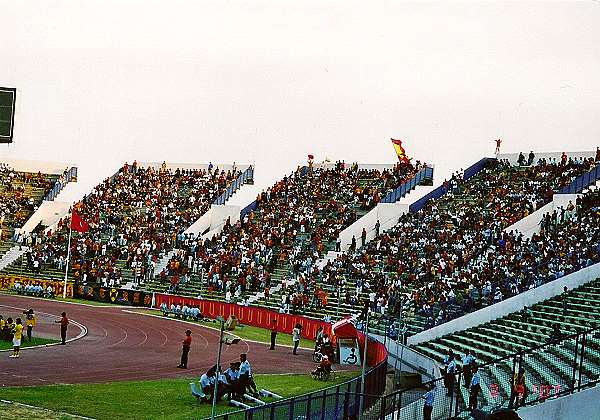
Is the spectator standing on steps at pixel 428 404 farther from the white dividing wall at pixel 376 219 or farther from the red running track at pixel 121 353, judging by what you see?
the white dividing wall at pixel 376 219

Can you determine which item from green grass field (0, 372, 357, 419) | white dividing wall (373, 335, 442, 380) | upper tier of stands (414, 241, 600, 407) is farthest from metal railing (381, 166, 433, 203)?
green grass field (0, 372, 357, 419)

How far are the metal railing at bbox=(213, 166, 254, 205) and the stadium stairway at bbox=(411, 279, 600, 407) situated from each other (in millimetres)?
35930

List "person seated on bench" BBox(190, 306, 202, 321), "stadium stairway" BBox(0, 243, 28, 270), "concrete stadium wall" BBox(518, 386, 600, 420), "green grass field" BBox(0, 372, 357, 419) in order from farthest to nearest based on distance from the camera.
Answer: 1. "stadium stairway" BBox(0, 243, 28, 270)
2. "person seated on bench" BBox(190, 306, 202, 321)
3. "green grass field" BBox(0, 372, 357, 419)
4. "concrete stadium wall" BBox(518, 386, 600, 420)

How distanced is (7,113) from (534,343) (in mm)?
17932

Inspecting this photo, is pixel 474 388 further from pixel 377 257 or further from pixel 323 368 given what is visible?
pixel 377 257

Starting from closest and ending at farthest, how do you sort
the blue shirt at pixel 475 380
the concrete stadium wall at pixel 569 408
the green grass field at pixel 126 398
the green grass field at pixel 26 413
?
the concrete stadium wall at pixel 569 408
the blue shirt at pixel 475 380
the green grass field at pixel 26 413
the green grass field at pixel 126 398

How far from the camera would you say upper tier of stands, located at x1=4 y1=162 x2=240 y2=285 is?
212 feet

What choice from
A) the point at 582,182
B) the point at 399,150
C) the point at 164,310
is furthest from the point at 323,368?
the point at 399,150

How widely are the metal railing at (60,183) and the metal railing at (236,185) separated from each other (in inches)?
543

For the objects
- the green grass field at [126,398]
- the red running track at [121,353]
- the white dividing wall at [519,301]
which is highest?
the white dividing wall at [519,301]

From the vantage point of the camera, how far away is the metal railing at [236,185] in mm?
72438

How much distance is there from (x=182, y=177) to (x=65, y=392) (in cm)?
5254

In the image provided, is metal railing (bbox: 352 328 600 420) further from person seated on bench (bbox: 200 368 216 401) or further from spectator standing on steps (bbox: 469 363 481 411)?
person seated on bench (bbox: 200 368 216 401)

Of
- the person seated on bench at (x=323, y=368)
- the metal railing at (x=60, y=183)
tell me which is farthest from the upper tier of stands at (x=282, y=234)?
the person seated on bench at (x=323, y=368)
